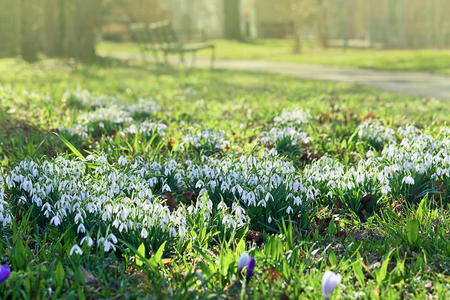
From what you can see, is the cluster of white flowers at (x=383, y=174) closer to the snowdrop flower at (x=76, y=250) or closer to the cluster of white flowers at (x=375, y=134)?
the cluster of white flowers at (x=375, y=134)

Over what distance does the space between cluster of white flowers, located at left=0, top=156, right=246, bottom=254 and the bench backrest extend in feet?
41.6

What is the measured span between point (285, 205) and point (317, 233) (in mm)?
329

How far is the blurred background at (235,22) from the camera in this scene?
16.7m

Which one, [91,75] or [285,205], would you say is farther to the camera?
[91,75]

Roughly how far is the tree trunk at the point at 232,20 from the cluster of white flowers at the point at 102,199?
33.6 m

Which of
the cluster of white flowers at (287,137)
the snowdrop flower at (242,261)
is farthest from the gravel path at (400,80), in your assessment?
the snowdrop flower at (242,261)

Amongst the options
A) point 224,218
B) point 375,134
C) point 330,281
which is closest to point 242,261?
point 330,281

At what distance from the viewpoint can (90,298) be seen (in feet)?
7.16

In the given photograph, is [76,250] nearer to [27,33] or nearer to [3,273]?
[3,273]

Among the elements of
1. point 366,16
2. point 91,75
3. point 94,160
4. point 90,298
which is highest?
point 366,16

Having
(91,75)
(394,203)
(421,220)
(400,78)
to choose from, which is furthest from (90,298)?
(400,78)

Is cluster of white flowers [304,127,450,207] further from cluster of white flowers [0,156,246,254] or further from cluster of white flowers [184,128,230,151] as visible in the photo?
cluster of white flowers [184,128,230,151]

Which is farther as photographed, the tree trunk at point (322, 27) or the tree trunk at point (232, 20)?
the tree trunk at point (232, 20)

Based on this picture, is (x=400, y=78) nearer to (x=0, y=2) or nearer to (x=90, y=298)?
(x=90, y=298)
